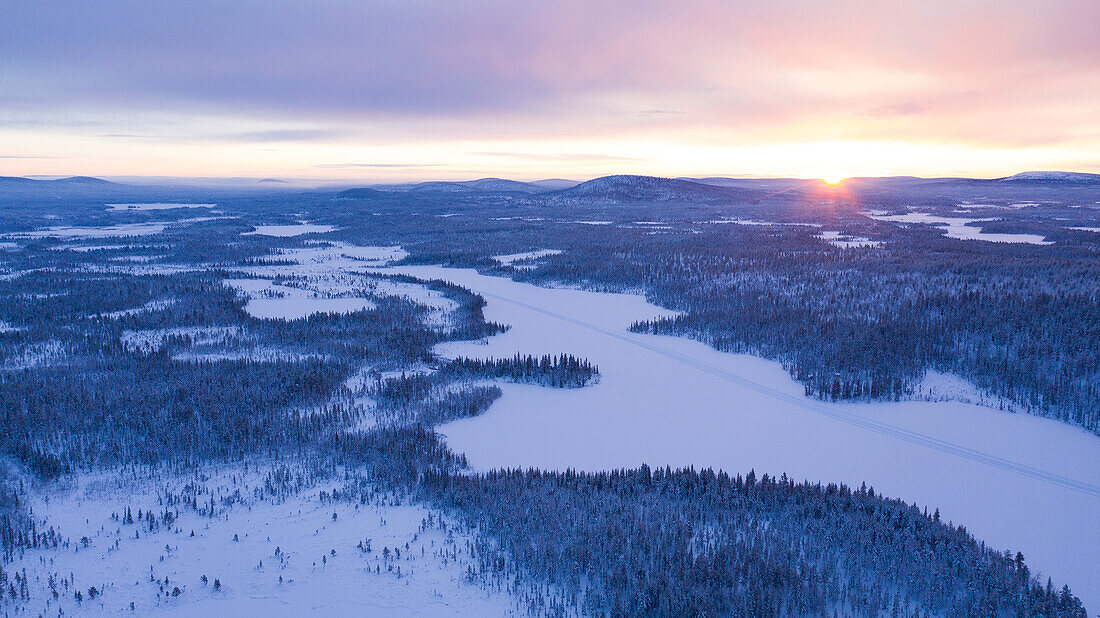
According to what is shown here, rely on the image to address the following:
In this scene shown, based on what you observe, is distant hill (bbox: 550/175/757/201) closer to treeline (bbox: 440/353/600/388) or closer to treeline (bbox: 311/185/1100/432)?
treeline (bbox: 311/185/1100/432)

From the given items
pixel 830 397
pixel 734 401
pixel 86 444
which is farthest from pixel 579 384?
pixel 86 444

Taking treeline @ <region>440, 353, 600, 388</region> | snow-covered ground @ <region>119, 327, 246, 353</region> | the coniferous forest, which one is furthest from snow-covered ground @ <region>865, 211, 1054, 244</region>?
snow-covered ground @ <region>119, 327, 246, 353</region>

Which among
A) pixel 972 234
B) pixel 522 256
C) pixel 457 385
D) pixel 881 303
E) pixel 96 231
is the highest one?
pixel 96 231

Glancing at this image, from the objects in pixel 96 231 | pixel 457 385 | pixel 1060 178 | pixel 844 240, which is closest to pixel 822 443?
pixel 457 385

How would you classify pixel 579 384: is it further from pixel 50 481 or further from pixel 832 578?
pixel 50 481

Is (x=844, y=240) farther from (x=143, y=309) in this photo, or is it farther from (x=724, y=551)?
(x=724, y=551)
